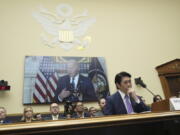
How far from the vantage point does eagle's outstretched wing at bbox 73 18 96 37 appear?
17.7 ft

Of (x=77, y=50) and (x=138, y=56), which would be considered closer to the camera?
(x=77, y=50)

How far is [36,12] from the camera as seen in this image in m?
5.28

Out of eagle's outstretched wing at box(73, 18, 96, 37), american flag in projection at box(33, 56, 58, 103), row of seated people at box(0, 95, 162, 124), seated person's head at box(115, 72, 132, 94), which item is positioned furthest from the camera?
eagle's outstretched wing at box(73, 18, 96, 37)

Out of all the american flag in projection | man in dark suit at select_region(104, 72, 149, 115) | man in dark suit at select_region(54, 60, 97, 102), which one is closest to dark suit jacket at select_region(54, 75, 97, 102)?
man in dark suit at select_region(54, 60, 97, 102)

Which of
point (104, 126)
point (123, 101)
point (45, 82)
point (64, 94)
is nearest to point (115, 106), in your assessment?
point (123, 101)

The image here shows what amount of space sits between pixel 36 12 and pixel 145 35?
297 centimetres

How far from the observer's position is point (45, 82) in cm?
466

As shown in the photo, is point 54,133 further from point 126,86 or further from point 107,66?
point 107,66

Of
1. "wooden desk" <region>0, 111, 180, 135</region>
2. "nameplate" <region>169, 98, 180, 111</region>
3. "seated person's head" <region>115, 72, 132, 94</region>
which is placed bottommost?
"wooden desk" <region>0, 111, 180, 135</region>

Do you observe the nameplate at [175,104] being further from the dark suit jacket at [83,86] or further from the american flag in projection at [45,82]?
the american flag in projection at [45,82]

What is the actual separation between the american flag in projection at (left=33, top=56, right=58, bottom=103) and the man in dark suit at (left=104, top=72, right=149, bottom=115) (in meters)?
2.62

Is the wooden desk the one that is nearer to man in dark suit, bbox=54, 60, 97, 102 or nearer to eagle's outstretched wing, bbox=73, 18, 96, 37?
man in dark suit, bbox=54, 60, 97, 102

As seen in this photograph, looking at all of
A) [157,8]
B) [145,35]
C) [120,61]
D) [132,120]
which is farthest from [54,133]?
[157,8]

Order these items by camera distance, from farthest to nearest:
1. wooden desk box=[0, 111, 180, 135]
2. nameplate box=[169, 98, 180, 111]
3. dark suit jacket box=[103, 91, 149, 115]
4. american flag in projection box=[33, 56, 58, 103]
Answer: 1. american flag in projection box=[33, 56, 58, 103]
2. dark suit jacket box=[103, 91, 149, 115]
3. nameplate box=[169, 98, 180, 111]
4. wooden desk box=[0, 111, 180, 135]
